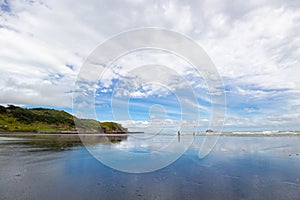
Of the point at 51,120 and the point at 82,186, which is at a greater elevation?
the point at 51,120

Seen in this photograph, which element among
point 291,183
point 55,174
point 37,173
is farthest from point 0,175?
point 291,183

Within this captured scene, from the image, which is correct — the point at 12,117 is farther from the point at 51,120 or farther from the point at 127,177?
the point at 127,177

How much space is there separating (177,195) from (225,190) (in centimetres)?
318

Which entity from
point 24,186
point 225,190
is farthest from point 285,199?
point 24,186

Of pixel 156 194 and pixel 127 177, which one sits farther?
pixel 127 177

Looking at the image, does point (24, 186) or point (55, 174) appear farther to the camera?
point (55, 174)

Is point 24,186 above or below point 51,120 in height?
below

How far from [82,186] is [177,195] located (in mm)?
5934

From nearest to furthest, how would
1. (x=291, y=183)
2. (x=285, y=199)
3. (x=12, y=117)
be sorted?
(x=285, y=199)
(x=291, y=183)
(x=12, y=117)

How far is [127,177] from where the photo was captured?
1606cm

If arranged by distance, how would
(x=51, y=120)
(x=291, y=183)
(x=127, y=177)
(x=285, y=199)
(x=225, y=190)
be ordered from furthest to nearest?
(x=51, y=120)
(x=127, y=177)
(x=291, y=183)
(x=225, y=190)
(x=285, y=199)

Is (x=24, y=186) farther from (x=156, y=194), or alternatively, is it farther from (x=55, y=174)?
(x=156, y=194)

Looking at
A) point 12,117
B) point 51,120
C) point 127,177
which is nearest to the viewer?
point 127,177

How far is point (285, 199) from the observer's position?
11.3 m
